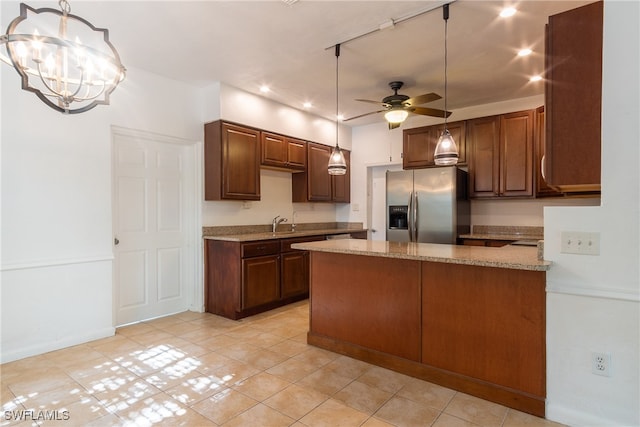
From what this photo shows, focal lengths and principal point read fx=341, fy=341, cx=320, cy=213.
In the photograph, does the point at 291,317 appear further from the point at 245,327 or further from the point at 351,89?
the point at 351,89

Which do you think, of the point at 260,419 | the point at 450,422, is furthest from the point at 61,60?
the point at 450,422

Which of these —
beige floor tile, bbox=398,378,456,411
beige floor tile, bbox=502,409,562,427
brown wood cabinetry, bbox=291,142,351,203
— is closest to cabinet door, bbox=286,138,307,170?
brown wood cabinetry, bbox=291,142,351,203

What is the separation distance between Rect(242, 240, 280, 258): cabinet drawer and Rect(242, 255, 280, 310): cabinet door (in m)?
0.06

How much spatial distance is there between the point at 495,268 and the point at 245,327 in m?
2.56

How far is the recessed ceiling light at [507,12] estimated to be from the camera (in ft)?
8.42

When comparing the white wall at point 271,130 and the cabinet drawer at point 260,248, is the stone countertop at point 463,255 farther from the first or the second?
the white wall at point 271,130

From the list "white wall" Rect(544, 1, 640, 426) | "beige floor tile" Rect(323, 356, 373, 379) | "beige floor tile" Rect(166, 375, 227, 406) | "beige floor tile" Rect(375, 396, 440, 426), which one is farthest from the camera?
"beige floor tile" Rect(323, 356, 373, 379)

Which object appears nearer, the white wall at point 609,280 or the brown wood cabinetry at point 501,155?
the white wall at point 609,280

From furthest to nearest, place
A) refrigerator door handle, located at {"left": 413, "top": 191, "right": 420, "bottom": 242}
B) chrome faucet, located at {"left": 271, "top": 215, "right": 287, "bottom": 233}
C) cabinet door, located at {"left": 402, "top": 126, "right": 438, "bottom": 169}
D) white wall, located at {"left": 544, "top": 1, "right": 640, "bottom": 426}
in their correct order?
chrome faucet, located at {"left": 271, "top": 215, "right": 287, "bottom": 233} → cabinet door, located at {"left": 402, "top": 126, "right": 438, "bottom": 169} → refrigerator door handle, located at {"left": 413, "top": 191, "right": 420, "bottom": 242} → white wall, located at {"left": 544, "top": 1, "right": 640, "bottom": 426}

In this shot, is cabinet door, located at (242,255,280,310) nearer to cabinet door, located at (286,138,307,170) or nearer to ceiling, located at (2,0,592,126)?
cabinet door, located at (286,138,307,170)

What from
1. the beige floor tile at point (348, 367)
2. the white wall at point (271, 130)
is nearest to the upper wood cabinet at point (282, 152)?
the white wall at point (271, 130)

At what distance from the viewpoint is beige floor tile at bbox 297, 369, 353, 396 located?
2.35 metres

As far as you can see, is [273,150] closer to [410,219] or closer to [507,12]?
[410,219]

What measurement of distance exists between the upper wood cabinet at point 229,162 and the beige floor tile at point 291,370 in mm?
2129
